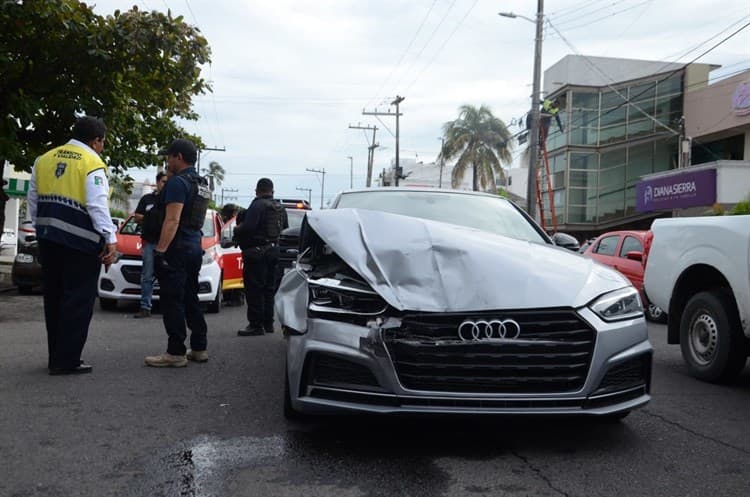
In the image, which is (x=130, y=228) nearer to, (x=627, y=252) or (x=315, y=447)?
(x=315, y=447)

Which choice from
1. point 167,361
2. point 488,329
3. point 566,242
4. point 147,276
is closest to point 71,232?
point 167,361

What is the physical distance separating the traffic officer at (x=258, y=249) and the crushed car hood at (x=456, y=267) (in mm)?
3456

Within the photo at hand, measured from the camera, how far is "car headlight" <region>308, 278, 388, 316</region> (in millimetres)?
3527

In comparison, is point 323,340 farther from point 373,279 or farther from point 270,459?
point 270,459

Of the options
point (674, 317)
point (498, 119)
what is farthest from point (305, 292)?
point (498, 119)

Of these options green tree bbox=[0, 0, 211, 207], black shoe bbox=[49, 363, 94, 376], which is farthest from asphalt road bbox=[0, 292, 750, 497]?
green tree bbox=[0, 0, 211, 207]

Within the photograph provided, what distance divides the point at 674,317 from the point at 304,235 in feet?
11.2

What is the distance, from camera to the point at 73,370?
5.43 meters

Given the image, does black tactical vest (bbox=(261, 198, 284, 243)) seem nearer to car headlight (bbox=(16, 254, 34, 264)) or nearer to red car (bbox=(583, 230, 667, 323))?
red car (bbox=(583, 230, 667, 323))

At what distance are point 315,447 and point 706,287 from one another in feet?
13.1

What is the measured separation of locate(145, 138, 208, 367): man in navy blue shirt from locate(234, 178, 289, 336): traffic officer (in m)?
1.73

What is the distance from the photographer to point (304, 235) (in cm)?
527

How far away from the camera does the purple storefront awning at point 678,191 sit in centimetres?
2458

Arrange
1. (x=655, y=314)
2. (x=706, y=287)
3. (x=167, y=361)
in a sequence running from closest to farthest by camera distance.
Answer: (x=167, y=361)
(x=706, y=287)
(x=655, y=314)
